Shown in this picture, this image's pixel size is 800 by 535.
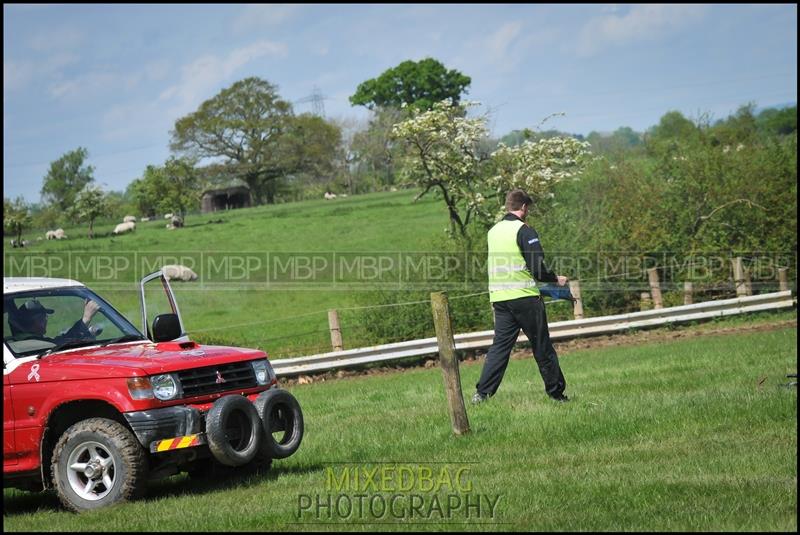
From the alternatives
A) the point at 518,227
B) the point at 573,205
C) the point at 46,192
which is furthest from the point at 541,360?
the point at 46,192

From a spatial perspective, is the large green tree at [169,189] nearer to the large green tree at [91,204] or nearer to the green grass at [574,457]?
the large green tree at [91,204]

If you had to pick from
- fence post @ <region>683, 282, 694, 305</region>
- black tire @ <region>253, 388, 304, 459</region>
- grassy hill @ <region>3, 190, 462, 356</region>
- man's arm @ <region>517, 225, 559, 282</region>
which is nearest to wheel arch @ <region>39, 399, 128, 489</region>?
black tire @ <region>253, 388, 304, 459</region>

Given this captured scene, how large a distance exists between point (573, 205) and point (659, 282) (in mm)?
5188

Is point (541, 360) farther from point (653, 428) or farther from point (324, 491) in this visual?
point (324, 491)

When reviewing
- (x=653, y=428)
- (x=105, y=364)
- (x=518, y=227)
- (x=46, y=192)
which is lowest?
(x=653, y=428)

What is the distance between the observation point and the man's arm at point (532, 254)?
1123cm

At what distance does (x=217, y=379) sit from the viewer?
848 cm

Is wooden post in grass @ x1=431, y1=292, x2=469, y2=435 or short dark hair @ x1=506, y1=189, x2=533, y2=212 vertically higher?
short dark hair @ x1=506, y1=189, x2=533, y2=212

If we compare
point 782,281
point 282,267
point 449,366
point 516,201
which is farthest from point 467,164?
point 449,366

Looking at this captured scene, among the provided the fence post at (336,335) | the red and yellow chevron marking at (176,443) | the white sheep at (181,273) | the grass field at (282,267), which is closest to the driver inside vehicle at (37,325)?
the red and yellow chevron marking at (176,443)

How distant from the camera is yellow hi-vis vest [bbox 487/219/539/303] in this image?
1132cm

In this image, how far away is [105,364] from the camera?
26.6ft

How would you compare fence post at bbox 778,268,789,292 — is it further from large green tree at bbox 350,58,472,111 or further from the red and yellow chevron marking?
large green tree at bbox 350,58,472,111

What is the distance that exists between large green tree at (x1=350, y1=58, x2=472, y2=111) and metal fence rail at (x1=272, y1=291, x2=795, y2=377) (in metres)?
80.6
